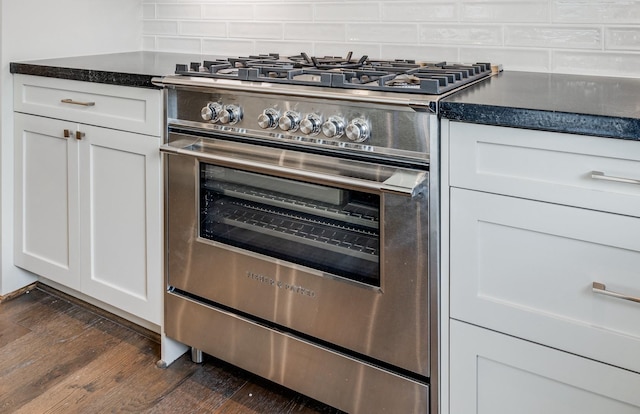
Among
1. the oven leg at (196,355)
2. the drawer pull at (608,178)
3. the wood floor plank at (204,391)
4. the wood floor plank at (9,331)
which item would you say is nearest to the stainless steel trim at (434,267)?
the drawer pull at (608,178)

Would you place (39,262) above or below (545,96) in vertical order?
below

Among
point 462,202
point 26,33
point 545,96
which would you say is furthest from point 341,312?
point 26,33

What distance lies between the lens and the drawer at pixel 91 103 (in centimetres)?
183

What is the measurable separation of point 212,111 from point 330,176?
17.7 inches

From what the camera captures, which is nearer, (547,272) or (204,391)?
(547,272)

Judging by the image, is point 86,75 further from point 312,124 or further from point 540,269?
point 540,269

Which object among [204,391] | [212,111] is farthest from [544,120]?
[204,391]

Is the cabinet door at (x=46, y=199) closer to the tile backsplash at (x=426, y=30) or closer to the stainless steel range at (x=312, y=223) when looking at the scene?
the stainless steel range at (x=312, y=223)

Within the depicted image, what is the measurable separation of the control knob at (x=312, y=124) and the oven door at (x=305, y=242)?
7 cm

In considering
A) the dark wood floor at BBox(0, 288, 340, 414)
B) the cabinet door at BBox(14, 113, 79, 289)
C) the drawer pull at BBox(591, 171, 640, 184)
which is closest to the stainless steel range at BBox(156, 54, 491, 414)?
the dark wood floor at BBox(0, 288, 340, 414)

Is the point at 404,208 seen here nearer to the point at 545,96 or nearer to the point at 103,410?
the point at 545,96

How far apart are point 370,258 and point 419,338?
233mm

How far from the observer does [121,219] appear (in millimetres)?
2004

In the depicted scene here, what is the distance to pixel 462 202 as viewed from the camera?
131 centimetres
